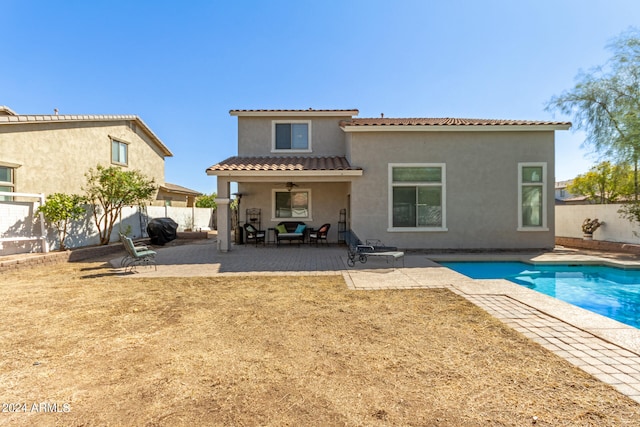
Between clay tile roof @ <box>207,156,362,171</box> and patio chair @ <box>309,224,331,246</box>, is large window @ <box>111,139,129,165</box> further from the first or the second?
patio chair @ <box>309,224,331,246</box>

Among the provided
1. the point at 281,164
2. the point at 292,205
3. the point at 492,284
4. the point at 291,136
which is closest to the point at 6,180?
the point at 281,164

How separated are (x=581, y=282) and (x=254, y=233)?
1178 cm

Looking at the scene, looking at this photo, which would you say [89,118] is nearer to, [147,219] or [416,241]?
[147,219]

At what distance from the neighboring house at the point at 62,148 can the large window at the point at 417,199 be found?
16534 mm

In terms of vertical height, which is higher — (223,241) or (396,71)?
(396,71)

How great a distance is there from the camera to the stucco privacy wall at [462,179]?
11875 millimetres

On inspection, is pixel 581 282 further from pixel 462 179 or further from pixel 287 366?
pixel 287 366

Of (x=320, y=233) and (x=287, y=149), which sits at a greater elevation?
(x=287, y=149)

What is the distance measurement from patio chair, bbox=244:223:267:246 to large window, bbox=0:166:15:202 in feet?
33.5

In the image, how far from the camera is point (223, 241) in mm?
12086

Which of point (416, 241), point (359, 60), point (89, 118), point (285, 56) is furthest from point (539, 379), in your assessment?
point (89, 118)

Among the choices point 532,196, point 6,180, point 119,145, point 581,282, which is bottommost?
point 581,282

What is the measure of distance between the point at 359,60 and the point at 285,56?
12.2 feet

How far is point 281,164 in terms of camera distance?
41.5 ft
